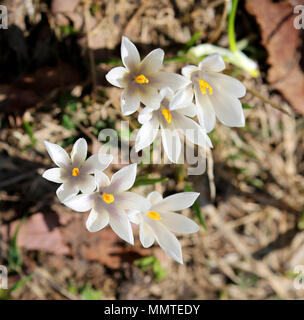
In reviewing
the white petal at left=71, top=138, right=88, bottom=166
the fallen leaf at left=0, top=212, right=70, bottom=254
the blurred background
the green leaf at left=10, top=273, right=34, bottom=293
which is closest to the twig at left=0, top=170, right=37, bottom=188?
the blurred background

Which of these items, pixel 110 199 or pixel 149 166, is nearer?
pixel 110 199

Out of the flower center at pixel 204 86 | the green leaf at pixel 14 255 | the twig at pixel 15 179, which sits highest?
the flower center at pixel 204 86

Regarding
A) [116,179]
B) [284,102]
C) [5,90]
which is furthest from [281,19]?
[5,90]

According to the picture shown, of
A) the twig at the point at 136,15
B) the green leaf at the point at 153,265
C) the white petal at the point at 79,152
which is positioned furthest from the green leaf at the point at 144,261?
the twig at the point at 136,15

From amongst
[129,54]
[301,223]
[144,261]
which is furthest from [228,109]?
[301,223]

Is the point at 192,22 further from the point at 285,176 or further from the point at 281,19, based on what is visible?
the point at 285,176

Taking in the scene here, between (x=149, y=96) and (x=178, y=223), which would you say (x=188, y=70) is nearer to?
(x=149, y=96)

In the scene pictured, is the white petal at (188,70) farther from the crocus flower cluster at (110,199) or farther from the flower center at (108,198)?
the flower center at (108,198)
